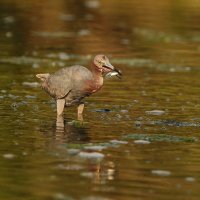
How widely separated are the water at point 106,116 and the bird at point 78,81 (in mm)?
295

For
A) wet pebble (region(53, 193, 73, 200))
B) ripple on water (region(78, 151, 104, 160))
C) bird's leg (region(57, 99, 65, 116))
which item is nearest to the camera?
wet pebble (region(53, 193, 73, 200))

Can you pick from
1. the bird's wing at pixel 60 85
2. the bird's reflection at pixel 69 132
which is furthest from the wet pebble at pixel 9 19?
the bird's reflection at pixel 69 132

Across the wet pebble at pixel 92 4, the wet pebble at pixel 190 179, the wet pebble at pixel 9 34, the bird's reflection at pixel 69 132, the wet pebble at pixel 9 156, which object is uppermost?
the wet pebble at pixel 92 4

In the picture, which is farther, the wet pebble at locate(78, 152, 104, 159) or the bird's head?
the bird's head

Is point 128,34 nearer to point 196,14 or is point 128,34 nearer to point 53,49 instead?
point 53,49

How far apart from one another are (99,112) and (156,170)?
423 centimetres

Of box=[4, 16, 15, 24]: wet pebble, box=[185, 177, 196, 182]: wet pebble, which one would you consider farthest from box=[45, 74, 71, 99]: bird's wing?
box=[4, 16, 15, 24]: wet pebble

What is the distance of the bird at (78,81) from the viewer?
13.8 meters

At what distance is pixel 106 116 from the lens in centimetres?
1420

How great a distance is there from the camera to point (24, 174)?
10.1 metres

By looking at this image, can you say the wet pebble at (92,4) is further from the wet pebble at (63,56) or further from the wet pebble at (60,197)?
the wet pebble at (60,197)

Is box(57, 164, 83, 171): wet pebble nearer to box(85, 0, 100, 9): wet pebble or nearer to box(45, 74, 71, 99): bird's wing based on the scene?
box(45, 74, 71, 99): bird's wing

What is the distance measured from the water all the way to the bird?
0.97 feet

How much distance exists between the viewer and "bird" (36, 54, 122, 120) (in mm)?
13766
